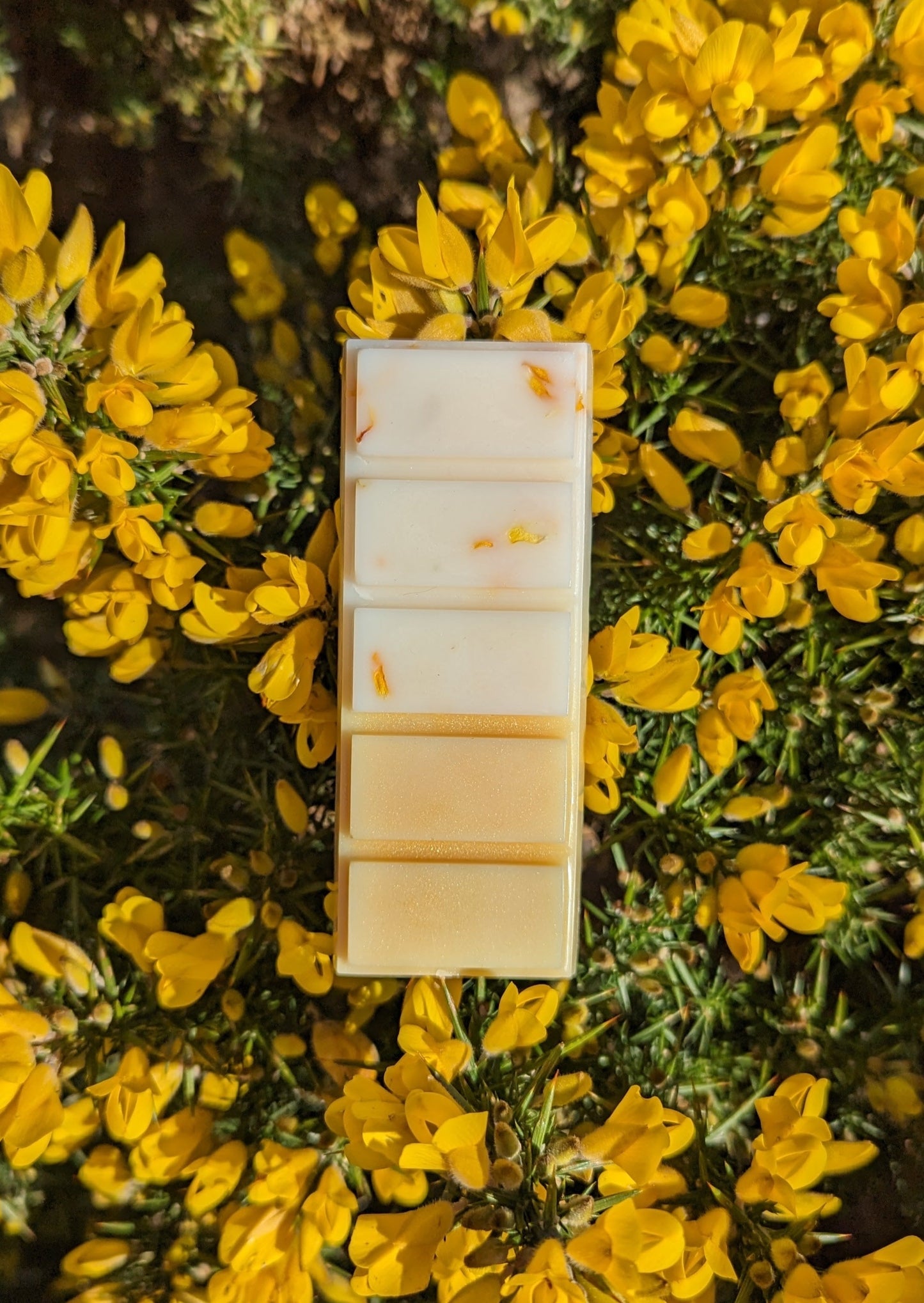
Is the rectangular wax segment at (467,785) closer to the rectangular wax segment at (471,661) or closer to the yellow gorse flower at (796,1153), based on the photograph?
the rectangular wax segment at (471,661)

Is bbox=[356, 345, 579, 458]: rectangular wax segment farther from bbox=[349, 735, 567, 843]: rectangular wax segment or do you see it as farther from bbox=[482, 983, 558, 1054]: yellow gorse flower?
bbox=[482, 983, 558, 1054]: yellow gorse flower

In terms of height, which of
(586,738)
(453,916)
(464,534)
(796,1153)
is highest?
(464,534)

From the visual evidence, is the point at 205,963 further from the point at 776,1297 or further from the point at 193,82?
the point at 193,82

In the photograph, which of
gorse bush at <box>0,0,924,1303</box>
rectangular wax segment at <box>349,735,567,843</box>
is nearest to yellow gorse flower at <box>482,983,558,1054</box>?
gorse bush at <box>0,0,924,1303</box>

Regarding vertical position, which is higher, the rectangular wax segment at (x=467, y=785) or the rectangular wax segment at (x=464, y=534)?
the rectangular wax segment at (x=464, y=534)

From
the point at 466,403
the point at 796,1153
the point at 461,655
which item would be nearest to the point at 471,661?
the point at 461,655

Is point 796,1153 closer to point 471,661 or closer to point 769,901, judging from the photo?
point 769,901

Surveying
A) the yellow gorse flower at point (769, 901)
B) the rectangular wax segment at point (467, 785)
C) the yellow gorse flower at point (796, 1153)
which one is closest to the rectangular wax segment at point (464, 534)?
the rectangular wax segment at point (467, 785)
